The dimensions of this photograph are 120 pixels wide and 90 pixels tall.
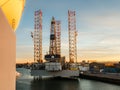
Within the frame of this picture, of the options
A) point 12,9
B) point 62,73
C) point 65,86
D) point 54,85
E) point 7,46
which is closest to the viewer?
point 7,46

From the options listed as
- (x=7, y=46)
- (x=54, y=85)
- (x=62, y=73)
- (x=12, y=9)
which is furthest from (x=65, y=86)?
(x=7, y=46)

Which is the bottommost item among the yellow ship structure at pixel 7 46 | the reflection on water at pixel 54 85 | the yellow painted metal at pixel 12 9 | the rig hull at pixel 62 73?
the reflection on water at pixel 54 85

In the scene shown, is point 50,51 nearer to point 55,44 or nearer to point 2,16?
point 55,44

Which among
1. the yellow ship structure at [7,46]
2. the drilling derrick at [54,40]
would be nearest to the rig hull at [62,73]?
the drilling derrick at [54,40]

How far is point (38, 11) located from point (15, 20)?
80.9 metres

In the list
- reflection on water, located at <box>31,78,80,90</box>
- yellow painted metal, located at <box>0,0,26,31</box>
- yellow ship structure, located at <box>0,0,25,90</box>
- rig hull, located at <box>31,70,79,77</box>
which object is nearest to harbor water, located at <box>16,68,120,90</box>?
reflection on water, located at <box>31,78,80,90</box>

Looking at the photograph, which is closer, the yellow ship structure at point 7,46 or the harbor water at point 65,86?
the yellow ship structure at point 7,46

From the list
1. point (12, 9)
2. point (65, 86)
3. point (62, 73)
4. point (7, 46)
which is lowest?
point (65, 86)

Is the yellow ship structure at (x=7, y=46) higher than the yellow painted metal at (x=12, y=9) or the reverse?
the reverse

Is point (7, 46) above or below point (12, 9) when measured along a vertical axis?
below

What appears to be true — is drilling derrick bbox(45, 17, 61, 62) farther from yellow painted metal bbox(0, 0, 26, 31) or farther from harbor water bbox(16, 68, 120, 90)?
yellow painted metal bbox(0, 0, 26, 31)

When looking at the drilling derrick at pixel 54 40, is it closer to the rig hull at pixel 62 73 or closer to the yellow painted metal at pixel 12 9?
the rig hull at pixel 62 73

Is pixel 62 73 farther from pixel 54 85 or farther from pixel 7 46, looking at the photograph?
pixel 7 46

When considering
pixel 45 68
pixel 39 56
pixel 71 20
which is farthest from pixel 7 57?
pixel 39 56
